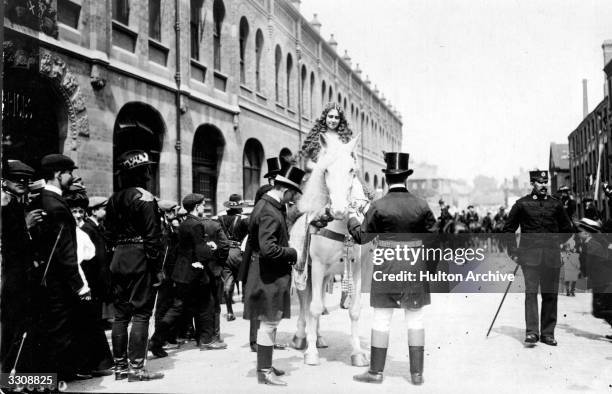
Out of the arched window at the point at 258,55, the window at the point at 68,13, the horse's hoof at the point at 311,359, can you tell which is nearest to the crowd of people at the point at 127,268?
the horse's hoof at the point at 311,359

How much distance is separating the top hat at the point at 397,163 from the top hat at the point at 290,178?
33.8 inches

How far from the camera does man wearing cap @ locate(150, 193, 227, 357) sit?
6645mm

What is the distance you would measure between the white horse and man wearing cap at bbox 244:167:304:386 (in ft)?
2.48

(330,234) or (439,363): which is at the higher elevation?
(330,234)

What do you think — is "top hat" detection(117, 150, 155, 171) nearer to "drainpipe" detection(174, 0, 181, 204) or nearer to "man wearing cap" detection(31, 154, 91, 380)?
"man wearing cap" detection(31, 154, 91, 380)

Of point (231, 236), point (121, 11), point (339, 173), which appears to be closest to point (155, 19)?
point (121, 11)

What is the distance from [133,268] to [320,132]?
255cm

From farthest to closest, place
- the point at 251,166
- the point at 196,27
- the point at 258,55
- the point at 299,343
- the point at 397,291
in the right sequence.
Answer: the point at 258,55 < the point at 251,166 < the point at 196,27 < the point at 299,343 < the point at 397,291

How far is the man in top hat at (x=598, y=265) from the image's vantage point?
21.7 ft

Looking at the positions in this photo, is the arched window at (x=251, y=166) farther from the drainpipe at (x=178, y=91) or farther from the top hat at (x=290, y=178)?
the top hat at (x=290, y=178)

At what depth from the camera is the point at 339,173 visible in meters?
5.70

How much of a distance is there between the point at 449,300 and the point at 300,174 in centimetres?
606

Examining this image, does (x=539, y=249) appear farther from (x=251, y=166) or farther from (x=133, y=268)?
(x=251, y=166)

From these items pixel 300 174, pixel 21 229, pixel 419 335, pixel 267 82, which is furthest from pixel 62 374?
pixel 267 82
